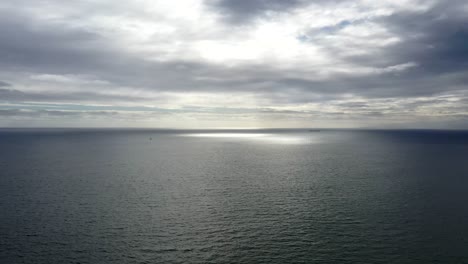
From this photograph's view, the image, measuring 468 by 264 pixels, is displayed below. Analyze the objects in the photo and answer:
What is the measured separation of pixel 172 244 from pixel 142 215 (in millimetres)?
19630

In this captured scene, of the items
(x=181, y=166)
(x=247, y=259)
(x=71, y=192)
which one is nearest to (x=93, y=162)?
(x=181, y=166)

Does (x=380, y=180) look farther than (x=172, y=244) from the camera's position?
Yes

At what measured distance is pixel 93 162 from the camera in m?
167

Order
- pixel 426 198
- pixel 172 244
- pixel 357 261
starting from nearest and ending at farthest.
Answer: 1. pixel 357 261
2. pixel 172 244
3. pixel 426 198

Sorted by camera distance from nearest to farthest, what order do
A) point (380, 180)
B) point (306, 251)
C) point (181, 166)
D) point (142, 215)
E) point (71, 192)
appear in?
point (306, 251) < point (142, 215) < point (71, 192) < point (380, 180) < point (181, 166)

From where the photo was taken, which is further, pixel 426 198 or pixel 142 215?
pixel 426 198

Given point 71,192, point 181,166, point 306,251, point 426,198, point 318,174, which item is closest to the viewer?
point 306,251

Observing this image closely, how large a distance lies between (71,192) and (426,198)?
108651mm

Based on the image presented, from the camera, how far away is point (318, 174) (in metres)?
129

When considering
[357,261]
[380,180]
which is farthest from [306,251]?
[380,180]

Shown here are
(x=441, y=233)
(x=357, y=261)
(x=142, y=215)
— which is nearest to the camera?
(x=357, y=261)

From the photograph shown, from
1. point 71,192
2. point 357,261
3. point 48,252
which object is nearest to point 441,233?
point 357,261

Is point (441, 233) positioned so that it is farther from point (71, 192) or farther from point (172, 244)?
point (71, 192)

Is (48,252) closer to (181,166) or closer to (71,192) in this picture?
(71,192)
